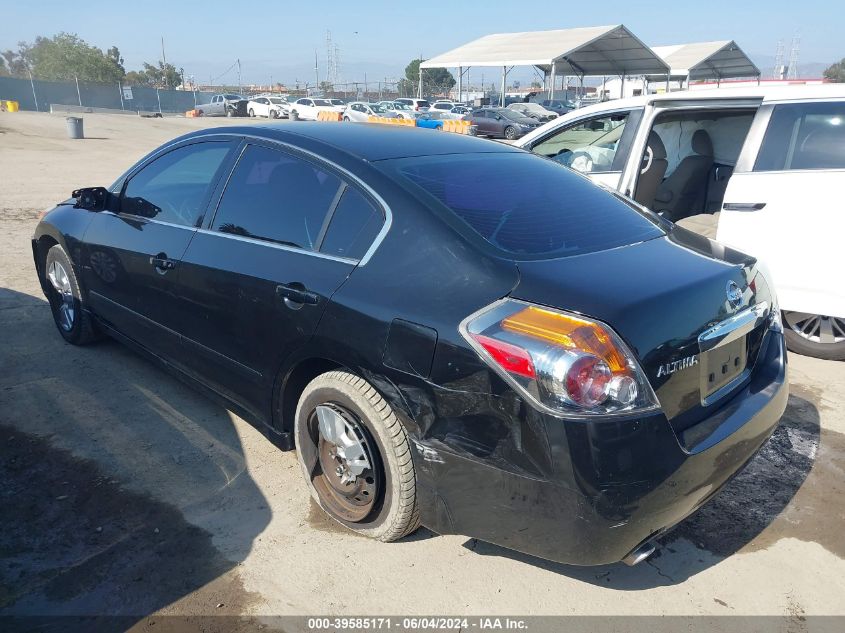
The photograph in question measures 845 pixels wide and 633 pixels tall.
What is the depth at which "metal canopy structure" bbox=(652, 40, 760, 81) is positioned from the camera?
44281 millimetres

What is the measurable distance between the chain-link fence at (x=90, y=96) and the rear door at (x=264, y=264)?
49.1 meters

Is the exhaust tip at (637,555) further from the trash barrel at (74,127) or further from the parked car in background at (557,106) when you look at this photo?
the parked car in background at (557,106)

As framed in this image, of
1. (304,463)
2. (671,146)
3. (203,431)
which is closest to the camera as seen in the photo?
(304,463)

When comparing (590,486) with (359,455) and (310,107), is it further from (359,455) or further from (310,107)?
(310,107)

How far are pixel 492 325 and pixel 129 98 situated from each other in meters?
53.1

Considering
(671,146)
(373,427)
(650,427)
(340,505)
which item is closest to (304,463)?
(340,505)

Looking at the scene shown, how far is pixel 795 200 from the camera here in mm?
4359

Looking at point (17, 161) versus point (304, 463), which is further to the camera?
point (17, 161)

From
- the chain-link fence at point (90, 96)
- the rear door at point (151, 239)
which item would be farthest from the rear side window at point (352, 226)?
the chain-link fence at point (90, 96)

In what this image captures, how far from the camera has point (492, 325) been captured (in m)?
2.15

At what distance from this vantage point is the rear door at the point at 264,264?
2.69 meters

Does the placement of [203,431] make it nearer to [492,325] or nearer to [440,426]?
[440,426]

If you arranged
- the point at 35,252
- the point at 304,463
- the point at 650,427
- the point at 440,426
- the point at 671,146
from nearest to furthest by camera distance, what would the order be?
the point at 650,427
the point at 440,426
the point at 304,463
the point at 35,252
the point at 671,146

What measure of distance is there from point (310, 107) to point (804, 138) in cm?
3623
